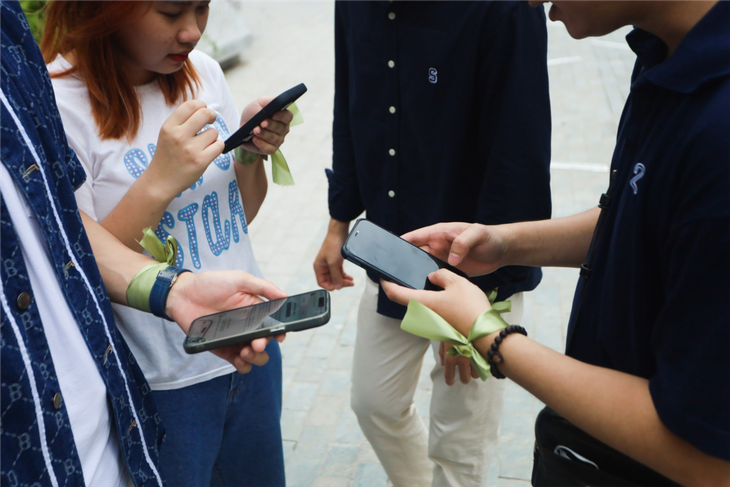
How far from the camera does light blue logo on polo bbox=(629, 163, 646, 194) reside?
1.08 meters

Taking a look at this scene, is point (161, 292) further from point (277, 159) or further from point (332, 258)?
point (332, 258)

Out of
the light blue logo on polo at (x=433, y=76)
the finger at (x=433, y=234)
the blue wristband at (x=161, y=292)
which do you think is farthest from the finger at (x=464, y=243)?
the blue wristband at (x=161, y=292)

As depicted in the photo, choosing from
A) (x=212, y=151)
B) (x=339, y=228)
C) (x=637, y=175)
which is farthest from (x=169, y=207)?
(x=637, y=175)

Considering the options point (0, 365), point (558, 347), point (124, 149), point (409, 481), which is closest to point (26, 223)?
point (0, 365)

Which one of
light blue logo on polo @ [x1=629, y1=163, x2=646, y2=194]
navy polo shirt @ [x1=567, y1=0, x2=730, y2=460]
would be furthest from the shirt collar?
light blue logo on polo @ [x1=629, y1=163, x2=646, y2=194]

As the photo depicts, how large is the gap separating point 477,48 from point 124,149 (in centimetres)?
105

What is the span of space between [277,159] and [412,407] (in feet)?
3.50

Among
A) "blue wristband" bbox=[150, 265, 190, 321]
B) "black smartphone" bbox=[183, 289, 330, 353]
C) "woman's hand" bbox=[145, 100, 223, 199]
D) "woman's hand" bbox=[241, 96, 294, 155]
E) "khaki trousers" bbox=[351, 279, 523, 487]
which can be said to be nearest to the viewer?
"black smartphone" bbox=[183, 289, 330, 353]

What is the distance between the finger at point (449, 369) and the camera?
199cm

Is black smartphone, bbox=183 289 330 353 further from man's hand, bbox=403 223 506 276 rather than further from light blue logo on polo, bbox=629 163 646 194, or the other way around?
light blue logo on polo, bbox=629 163 646 194

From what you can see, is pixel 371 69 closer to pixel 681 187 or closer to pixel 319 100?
pixel 681 187

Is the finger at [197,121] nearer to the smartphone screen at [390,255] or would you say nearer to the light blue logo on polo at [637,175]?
the smartphone screen at [390,255]

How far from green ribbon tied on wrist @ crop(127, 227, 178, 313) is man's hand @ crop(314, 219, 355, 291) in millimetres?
925

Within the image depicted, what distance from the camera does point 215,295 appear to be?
1509 mm
